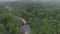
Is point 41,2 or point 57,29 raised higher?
point 41,2

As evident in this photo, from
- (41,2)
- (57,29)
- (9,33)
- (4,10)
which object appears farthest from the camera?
(41,2)

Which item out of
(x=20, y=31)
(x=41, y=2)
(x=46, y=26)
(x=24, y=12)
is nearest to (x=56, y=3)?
(x=41, y=2)

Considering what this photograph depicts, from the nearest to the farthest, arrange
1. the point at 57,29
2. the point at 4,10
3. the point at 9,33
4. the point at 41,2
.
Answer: the point at 9,33
the point at 57,29
the point at 4,10
the point at 41,2

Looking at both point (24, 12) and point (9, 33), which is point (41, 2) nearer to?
point (24, 12)

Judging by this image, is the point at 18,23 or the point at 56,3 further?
the point at 56,3

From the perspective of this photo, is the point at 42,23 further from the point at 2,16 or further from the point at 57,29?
the point at 2,16

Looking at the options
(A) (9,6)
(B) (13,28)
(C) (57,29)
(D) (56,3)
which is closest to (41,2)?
(D) (56,3)
